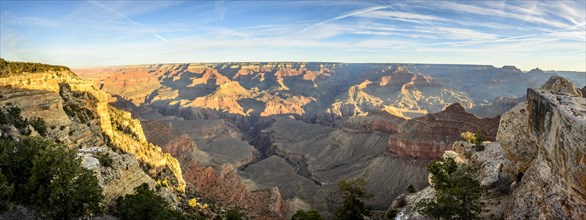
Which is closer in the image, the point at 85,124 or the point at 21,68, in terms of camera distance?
the point at 21,68

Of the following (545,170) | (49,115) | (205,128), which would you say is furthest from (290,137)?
(545,170)

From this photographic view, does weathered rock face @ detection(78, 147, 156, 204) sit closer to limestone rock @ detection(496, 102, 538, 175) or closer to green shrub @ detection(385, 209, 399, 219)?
green shrub @ detection(385, 209, 399, 219)

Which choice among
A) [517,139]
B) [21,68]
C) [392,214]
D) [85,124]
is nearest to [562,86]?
[517,139]

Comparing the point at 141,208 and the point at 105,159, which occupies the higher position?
the point at 105,159

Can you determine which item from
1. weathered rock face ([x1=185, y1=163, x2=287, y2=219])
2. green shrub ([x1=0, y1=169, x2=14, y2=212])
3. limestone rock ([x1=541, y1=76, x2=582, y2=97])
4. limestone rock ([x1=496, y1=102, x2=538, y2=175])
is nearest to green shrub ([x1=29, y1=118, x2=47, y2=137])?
green shrub ([x1=0, y1=169, x2=14, y2=212])

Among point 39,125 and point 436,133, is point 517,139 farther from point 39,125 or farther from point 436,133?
point 436,133

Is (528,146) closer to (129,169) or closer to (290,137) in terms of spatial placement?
(129,169)

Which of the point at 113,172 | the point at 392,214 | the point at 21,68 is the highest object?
the point at 21,68
